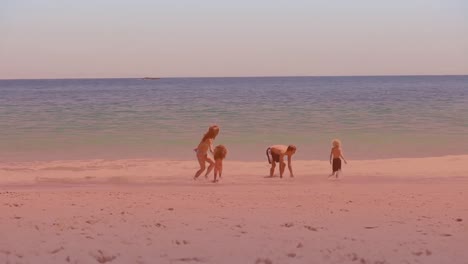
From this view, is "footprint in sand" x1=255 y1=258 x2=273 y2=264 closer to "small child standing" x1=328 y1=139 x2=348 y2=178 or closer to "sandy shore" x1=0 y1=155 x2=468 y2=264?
"sandy shore" x1=0 y1=155 x2=468 y2=264

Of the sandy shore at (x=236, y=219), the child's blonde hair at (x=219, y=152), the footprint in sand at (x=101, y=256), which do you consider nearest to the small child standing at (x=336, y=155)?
the sandy shore at (x=236, y=219)

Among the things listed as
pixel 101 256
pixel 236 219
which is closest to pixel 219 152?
pixel 236 219

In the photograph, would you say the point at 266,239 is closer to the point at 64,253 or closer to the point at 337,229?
the point at 337,229

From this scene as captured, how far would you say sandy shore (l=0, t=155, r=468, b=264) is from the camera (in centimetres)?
612

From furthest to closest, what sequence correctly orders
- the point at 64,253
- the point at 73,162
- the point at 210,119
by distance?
1. the point at 210,119
2. the point at 73,162
3. the point at 64,253

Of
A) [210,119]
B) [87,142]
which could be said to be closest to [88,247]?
[87,142]

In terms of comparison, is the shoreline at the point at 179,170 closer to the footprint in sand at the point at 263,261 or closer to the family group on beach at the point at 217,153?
the family group on beach at the point at 217,153

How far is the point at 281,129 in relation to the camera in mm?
27078

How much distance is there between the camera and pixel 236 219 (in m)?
7.66

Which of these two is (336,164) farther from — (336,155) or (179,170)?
(179,170)

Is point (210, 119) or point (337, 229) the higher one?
point (210, 119)

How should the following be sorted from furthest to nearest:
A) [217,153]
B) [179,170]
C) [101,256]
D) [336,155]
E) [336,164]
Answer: [179,170], [336,164], [336,155], [217,153], [101,256]

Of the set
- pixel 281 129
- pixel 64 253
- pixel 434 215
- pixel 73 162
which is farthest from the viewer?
pixel 281 129

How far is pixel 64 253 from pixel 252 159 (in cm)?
1126
